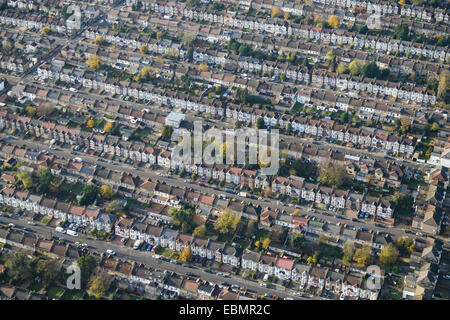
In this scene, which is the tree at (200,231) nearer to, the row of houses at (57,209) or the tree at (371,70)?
the row of houses at (57,209)

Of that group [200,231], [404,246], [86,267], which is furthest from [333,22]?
[86,267]

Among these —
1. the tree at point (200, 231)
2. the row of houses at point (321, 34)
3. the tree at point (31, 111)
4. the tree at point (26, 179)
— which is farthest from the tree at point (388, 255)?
the tree at point (31, 111)

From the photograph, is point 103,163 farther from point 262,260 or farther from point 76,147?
point 262,260

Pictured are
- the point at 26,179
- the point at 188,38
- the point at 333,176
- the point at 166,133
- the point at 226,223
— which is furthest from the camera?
the point at 188,38

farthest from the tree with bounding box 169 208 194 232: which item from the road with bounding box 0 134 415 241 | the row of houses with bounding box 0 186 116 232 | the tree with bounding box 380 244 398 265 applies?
the tree with bounding box 380 244 398 265

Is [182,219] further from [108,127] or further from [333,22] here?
[333,22]

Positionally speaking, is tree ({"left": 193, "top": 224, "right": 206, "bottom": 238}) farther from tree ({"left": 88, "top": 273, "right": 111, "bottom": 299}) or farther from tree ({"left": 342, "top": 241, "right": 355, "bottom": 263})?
tree ({"left": 342, "top": 241, "right": 355, "bottom": 263})

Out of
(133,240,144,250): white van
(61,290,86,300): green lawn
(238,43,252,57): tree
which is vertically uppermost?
(238,43,252,57): tree
